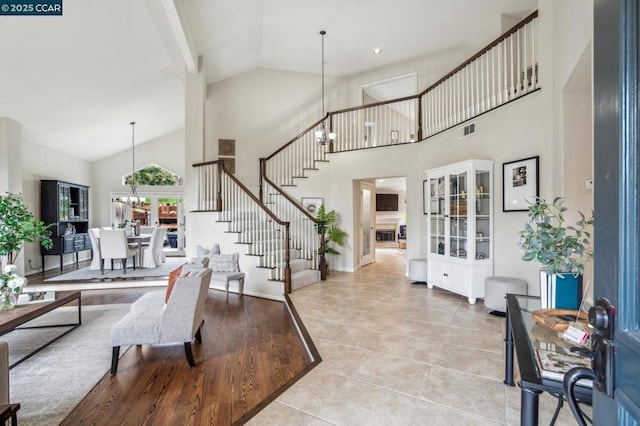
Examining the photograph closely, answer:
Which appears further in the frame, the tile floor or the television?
the television

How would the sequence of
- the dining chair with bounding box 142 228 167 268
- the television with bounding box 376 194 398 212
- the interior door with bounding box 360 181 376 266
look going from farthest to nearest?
1. the television with bounding box 376 194 398 212
2. the interior door with bounding box 360 181 376 266
3. the dining chair with bounding box 142 228 167 268

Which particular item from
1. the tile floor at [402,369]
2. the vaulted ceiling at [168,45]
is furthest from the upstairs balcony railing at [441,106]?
the tile floor at [402,369]

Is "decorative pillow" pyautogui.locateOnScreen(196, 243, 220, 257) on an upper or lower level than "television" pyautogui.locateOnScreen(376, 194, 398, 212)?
lower

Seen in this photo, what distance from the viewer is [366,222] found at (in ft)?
26.3

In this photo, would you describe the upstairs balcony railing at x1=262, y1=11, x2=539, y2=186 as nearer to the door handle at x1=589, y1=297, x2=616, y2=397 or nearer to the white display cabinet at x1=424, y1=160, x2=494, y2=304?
the white display cabinet at x1=424, y1=160, x2=494, y2=304

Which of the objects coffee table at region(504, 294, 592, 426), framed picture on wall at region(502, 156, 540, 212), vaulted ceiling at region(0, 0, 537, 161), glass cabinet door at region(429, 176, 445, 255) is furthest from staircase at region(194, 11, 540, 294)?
coffee table at region(504, 294, 592, 426)

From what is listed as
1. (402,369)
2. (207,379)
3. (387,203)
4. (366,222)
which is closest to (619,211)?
(402,369)

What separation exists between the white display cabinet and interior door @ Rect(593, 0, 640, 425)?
13.7ft

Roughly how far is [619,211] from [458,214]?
4520 millimetres

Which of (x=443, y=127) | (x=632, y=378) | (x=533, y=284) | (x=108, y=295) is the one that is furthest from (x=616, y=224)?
(x=108, y=295)

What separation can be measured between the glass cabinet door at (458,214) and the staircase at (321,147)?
3.51 feet

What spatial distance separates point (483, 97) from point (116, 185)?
32.9 ft

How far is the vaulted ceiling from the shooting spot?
4.48m

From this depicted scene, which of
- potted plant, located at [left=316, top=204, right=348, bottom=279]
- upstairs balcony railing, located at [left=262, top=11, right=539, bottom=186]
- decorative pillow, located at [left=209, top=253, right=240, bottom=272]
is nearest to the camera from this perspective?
upstairs balcony railing, located at [left=262, top=11, right=539, bottom=186]
